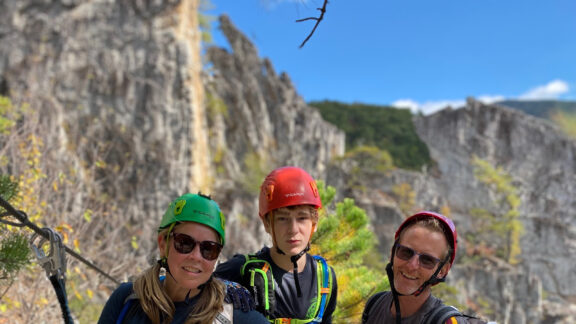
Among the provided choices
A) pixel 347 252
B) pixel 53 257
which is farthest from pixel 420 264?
pixel 347 252

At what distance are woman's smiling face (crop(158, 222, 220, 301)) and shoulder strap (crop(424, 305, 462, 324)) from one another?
35.4 inches

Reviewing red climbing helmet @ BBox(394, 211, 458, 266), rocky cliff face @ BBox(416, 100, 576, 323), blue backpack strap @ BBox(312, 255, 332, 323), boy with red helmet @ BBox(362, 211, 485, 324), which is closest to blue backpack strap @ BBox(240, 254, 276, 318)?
blue backpack strap @ BBox(312, 255, 332, 323)

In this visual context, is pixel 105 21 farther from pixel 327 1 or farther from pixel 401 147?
pixel 401 147

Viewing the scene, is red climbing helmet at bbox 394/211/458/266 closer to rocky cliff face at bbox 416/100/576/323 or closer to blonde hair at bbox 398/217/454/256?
blonde hair at bbox 398/217/454/256

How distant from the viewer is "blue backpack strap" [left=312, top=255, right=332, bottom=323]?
2.05m

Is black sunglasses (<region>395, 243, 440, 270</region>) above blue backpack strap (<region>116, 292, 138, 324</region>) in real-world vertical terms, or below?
above

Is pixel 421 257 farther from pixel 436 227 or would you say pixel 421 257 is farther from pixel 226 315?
pixel 226 315

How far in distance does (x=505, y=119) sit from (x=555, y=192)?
815cm

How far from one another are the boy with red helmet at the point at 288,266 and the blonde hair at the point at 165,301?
1.31 feet

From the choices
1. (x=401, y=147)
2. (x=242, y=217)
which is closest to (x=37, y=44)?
(x=242, y=217)

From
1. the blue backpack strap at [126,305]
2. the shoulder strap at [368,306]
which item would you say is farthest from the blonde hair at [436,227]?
the blue backpack strap at [126,305]

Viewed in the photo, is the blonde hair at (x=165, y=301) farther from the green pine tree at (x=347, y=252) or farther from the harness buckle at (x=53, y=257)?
the green pine tree at (x=347, y=252)

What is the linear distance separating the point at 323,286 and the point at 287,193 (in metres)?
0.53

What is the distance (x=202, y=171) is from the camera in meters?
18.0
